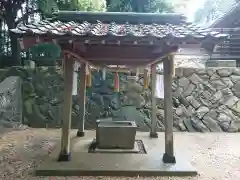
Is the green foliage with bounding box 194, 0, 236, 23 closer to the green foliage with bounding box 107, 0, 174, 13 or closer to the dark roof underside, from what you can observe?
the green foliage with bounding box 107, 0, 174, 13

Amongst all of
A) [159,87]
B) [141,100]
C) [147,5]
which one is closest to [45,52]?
[141,100]

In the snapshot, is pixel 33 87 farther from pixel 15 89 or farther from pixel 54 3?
pixel 54 3

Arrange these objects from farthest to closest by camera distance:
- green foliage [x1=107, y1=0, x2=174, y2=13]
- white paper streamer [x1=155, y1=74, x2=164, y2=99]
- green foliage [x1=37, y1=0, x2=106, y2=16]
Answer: green foliage [x1=107, y1=0, x2=174, y2=13]
green foliage [x1=37, y1=0, x2=106, y2=16]
white paper streamer [x1=155, y1=74, x2=164, y2=99]

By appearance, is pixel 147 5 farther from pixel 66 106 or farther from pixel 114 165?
pixel 114 165

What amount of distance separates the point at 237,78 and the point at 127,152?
4.27 meters

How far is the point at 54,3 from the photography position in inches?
344

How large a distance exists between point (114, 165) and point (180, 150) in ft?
5.42

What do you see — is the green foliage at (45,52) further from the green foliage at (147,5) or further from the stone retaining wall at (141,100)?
the green foliage at (147,5)

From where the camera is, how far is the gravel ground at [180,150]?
3945 mm

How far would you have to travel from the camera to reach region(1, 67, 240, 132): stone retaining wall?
7.25 m

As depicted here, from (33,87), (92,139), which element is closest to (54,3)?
(33,87)

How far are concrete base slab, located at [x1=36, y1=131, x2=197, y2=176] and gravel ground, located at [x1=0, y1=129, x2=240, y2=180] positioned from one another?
0.12 m

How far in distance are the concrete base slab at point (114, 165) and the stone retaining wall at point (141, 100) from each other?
2.53 meters

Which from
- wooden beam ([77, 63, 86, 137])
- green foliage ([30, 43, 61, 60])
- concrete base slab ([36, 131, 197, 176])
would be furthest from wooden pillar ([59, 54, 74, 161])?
green foliage ([30, 43, 61, 60])
